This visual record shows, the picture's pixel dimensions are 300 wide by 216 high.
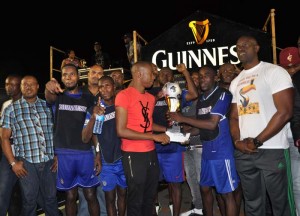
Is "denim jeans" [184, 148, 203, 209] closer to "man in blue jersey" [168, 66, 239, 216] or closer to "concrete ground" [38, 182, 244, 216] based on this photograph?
"concrete ground" [38, 182, 244, 216]

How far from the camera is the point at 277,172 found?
3574mm

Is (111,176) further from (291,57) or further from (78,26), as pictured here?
(78,26)

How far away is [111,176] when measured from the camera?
470cm

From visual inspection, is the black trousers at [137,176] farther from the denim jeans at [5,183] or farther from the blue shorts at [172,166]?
the denim jeans at [5,183]

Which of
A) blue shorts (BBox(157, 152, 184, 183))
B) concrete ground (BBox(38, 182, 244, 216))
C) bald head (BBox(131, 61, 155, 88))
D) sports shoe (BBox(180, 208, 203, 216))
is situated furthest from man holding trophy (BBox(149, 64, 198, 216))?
bald head (BBox(131, 61, 155, 88))

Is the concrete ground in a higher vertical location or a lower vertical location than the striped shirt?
lower

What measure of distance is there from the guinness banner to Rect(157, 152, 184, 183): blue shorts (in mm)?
5051

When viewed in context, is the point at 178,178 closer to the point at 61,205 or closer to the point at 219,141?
the point at 219,141

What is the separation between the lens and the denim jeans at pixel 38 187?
14.9 ft

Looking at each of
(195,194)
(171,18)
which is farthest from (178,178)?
(171,18)

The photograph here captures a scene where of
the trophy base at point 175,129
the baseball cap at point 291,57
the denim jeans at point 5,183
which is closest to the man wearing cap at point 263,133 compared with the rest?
the trophy base at point 175,129

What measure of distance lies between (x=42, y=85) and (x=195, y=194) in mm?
16675

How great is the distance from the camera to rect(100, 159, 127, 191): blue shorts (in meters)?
4.68

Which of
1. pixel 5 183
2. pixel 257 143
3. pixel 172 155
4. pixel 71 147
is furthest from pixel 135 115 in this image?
pixel 5 183
